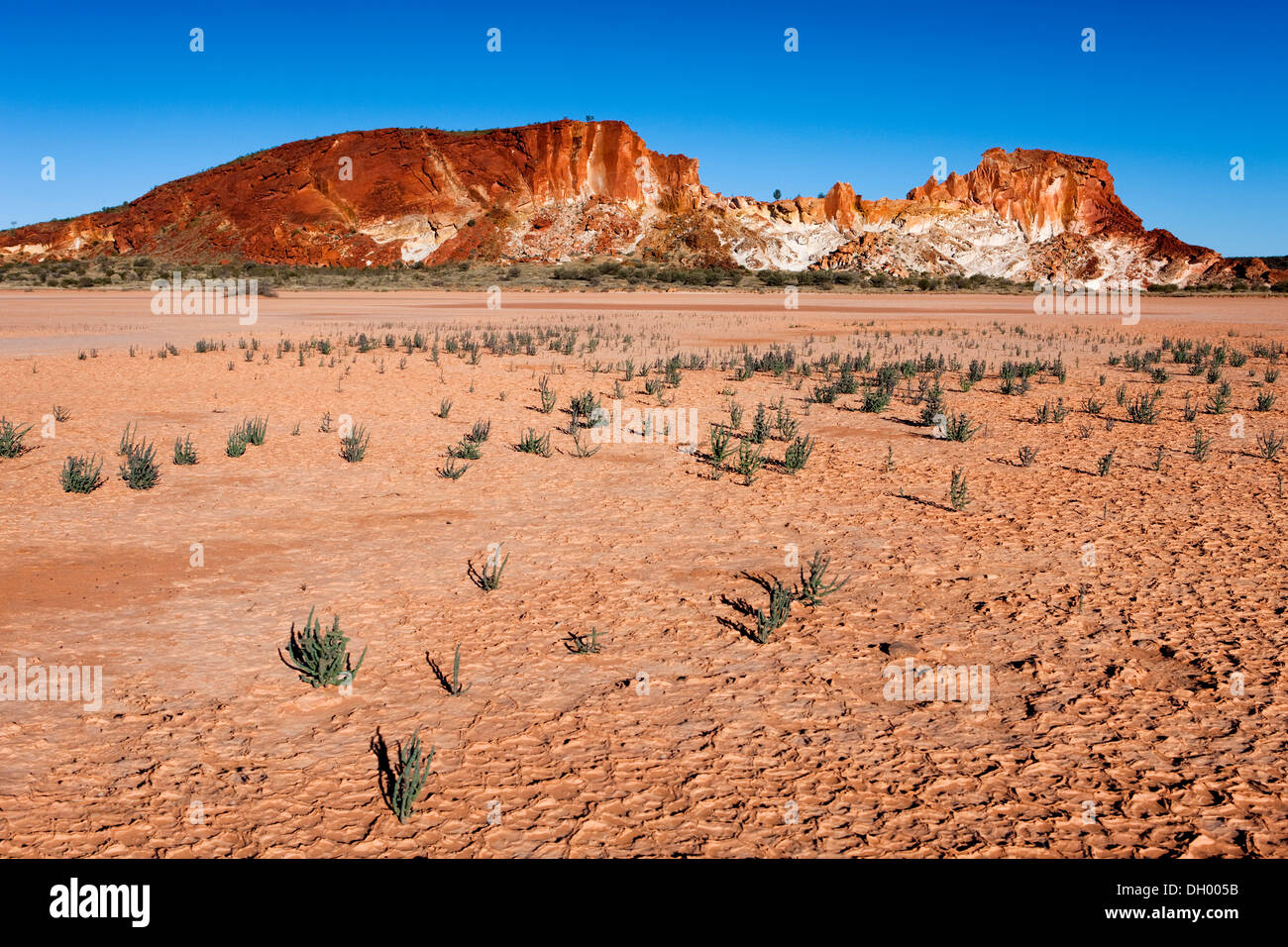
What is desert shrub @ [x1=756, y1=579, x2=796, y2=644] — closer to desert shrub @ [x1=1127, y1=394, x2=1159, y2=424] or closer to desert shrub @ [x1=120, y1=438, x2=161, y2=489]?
desert shrub @ [x1=120, y1=438, x2=161, y2=489]

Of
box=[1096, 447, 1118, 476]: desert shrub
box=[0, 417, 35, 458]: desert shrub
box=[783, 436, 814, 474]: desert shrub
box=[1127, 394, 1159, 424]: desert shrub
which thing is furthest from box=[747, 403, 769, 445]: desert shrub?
box=[0, 417, 35, 458]: desert shrub

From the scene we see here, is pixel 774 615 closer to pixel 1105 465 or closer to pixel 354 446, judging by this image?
pixel 1105 465

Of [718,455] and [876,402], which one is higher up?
[876,402]

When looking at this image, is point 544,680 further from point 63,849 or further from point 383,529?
point 383,529

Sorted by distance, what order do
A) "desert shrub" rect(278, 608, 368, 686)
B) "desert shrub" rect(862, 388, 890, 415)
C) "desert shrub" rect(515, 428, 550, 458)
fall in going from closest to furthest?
"desert shrub" rect(278, 608, 368, 686) < "desert shrub" rect(515, 428, 550, 458) < "desert shrub" rect(862, 388, 890, 415)

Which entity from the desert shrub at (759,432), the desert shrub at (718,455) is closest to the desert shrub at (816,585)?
the desert shrub at (718,455)

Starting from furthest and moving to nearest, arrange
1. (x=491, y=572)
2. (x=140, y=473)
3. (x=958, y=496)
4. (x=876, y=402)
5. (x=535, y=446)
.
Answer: (x=876, y=402), (x=535, y=446), (x=140, y=473), (x=958, y=496), (x=491, y=572)

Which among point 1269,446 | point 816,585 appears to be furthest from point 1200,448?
point 816,585

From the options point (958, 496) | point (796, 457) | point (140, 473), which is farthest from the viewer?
point (796, 457)
